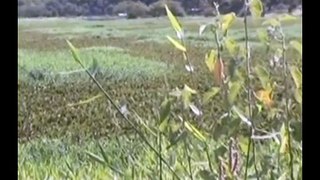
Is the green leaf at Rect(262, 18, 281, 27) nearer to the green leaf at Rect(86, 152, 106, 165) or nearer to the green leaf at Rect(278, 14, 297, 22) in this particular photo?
the green leaf at Rect(278, 14, 297, 22)

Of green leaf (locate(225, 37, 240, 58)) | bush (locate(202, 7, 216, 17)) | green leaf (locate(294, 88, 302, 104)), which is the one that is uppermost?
bush (locate(202, 7, 216, 17))

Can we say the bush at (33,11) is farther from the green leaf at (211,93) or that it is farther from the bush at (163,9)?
the green leaf at (211,93)

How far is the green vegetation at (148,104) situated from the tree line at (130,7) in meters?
0.02

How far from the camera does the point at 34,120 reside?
33.0 inches

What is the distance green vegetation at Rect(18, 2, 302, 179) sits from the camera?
0.68 meters

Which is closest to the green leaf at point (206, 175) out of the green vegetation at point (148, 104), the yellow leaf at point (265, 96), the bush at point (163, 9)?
the green vegetation at point (148, 104)

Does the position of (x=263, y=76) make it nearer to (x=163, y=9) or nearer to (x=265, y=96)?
(x=265, y=96)

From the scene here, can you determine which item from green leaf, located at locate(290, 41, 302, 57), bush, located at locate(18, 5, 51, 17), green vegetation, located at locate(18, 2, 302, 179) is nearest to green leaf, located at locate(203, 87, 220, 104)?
green vegetation, located at locate(18, 2, 302, 179)

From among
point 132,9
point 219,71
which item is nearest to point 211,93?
point 219,71

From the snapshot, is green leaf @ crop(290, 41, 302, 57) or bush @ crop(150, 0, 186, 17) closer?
green leaf @ crop(290, 41, 302, 57)

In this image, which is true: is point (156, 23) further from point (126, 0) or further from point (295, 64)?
point (295, 64)

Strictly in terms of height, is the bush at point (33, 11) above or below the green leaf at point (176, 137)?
above

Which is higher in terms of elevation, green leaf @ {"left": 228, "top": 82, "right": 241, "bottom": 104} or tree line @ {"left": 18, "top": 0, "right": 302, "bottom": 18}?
tree line @ {"left": 18, "top": 0, "right": 302, "bottom": 18}

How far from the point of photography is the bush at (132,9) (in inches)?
29.5
